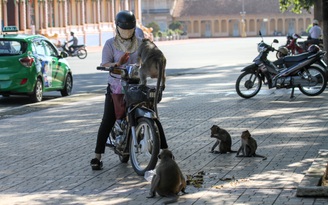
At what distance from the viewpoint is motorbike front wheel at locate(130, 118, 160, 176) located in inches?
352

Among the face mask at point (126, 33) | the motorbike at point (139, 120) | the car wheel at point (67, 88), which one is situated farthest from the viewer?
the car wheel at point (67, 88)

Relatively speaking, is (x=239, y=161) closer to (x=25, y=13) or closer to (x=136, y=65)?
(x=136, y=65)

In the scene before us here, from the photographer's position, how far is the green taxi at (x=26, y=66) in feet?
63.0

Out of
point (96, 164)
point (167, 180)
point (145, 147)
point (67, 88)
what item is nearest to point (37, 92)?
point (67, 88)

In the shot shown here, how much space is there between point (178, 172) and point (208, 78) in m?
18.3

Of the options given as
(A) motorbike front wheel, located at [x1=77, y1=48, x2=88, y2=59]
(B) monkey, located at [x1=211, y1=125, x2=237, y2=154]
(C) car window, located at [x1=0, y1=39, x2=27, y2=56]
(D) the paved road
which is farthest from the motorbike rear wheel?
(A) motorbike front wheel, located at [x1=77, y1=48, x2=88, y2=59]

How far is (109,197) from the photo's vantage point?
323 inches

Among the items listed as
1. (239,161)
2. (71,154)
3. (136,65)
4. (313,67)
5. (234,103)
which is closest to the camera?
(136,65)

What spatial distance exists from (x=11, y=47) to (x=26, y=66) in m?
0.63

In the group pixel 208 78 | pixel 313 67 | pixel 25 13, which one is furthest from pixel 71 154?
pixel 25 13

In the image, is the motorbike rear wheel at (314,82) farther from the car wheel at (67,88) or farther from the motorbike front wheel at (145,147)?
the motorbike front wheel at (145,147)

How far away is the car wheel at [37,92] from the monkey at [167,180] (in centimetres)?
1182

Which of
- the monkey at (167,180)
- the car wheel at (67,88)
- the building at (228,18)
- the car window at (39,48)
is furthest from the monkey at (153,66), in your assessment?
the building at (228,18)

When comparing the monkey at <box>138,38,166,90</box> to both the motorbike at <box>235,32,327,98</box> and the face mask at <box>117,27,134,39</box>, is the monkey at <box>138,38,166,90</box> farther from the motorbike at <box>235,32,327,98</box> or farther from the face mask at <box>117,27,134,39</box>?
the motorbike at <box>235,32,327,98</box>
